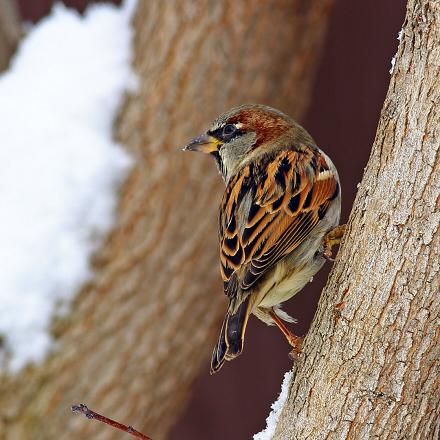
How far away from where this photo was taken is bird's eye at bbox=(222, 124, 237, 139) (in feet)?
9.82

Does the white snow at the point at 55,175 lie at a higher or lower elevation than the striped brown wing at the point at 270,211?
higher

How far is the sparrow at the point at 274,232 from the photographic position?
242cm

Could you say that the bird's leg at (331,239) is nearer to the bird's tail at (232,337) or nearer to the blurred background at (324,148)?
the bird's tail at (232,337)

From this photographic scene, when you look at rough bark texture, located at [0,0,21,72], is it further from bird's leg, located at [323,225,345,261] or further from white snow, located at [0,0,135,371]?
bird's leg, located at [323,225,345,261]

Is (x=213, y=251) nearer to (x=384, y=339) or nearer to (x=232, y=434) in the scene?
(x=232, y=434)

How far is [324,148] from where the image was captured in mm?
5211

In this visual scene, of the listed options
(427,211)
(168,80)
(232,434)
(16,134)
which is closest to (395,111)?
(427,211)

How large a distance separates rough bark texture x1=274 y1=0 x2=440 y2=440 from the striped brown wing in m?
0.51

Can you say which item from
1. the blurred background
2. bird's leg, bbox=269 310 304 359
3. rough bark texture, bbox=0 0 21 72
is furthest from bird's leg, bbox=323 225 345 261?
rough bark texture, bbox=0 0 21 72

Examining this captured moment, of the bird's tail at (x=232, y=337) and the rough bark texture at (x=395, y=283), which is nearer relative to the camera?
the rough bark texture at (x=395, y=283)

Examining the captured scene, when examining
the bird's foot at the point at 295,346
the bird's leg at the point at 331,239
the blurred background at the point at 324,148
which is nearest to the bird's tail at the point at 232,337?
the bird's foot at the point at 295,346

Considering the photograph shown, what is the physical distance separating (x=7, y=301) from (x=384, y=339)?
2612 millimetres

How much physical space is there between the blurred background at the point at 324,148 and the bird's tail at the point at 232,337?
2.63 m

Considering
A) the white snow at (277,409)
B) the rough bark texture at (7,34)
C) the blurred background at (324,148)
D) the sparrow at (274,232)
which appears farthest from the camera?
the blurred background at (324,148)
